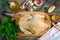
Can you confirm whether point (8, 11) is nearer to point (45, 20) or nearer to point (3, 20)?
point (3, 20)

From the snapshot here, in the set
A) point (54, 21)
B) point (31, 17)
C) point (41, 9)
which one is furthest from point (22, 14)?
point (54, 21)

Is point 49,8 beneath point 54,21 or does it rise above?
above

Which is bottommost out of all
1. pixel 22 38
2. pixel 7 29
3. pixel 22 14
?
pixel 22 38

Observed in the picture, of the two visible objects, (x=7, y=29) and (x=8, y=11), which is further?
(x=8, y=11)
